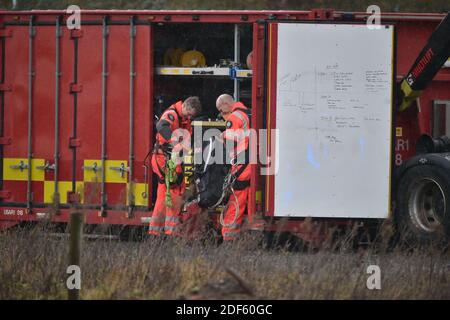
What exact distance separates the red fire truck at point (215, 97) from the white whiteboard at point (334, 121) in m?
0.01

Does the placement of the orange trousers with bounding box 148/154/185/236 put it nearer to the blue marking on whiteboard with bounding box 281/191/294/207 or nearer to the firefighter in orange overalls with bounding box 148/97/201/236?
the firefighter in orange overalls with bounding box 148/97/201/236

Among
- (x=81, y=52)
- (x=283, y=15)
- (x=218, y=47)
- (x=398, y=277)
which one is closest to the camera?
(x=398, y=277)

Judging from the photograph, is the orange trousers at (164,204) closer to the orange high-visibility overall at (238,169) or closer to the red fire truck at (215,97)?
the red fire truck at (215,97)

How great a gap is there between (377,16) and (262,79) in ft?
4.56

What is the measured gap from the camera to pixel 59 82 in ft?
40.2

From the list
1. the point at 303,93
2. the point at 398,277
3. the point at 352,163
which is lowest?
the point at 398,277

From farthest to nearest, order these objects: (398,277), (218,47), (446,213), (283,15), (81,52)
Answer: (218,47) < (81,52) < (283,15) < (446,213) < (398,277)

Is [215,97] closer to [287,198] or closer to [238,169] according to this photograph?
[238,169]

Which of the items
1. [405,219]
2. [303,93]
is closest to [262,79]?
[303,93]

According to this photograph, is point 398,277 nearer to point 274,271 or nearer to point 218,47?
point 274,271

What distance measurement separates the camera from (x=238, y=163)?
37.4ft

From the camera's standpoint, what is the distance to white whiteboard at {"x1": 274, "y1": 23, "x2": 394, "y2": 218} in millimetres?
10945

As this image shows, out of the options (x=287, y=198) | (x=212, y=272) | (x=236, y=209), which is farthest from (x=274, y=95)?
(x=212, y=272)

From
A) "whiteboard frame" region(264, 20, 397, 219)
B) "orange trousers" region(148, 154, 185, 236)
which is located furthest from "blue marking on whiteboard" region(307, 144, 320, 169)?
"orange trousers" region(148, 154, 185, 236)
